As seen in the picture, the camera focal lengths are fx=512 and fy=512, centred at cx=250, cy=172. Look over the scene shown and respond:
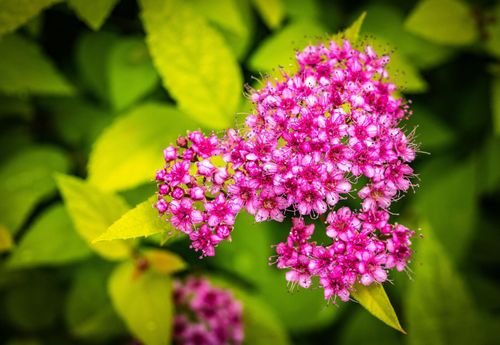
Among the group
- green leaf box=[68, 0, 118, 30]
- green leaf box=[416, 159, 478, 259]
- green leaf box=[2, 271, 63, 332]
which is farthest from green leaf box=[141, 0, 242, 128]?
green leaf box=[2, 271, 63, 332]

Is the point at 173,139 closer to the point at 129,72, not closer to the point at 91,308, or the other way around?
the point at 129,72

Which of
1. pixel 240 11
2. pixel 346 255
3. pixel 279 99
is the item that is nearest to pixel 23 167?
pixel 240 11

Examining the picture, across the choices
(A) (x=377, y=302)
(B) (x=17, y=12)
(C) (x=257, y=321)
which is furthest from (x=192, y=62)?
(C) (x=257, y=321)

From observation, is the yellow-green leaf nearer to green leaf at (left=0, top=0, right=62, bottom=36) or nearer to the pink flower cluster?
the pink flower cluster

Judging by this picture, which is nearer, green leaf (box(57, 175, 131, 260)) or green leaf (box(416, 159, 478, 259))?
green leaf (box(57, 175, 131, 260))

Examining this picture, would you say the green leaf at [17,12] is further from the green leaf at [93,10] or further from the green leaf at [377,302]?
the green leaf at [377,302]

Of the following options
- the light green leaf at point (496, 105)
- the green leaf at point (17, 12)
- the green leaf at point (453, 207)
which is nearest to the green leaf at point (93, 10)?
the green leaf at point (17, 12)
